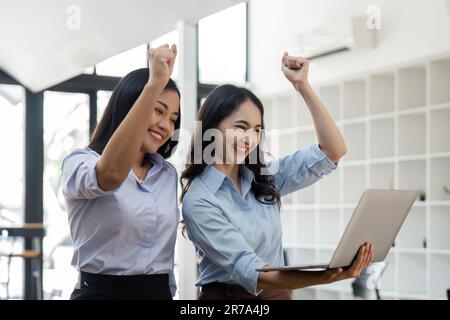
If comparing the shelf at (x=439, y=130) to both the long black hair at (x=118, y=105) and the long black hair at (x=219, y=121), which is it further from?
the long black hair at (x=118, y=105)

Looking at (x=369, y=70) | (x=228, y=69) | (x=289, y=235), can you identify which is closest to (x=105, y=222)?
(x=369, y=70)

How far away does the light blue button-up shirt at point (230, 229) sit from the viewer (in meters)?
1.44

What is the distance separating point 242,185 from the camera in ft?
5.32

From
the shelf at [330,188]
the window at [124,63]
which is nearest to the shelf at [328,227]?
the shelf at [330,188]

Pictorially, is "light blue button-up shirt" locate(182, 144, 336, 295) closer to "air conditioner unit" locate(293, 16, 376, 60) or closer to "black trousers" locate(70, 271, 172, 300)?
"black trousers" locate(70, 271, 172, 300)

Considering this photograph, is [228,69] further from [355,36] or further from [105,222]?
[105,222]

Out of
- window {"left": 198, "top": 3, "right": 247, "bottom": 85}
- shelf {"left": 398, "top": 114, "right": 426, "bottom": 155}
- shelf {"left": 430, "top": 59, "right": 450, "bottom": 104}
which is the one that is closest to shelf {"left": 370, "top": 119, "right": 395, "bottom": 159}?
shelf {"left": 398, "top": 114, "right": 426, "bottom": 155}

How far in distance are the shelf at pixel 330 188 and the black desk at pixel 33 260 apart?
8.20ft

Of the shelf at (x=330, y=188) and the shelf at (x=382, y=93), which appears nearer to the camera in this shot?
the shelf at (x=382, y=93)

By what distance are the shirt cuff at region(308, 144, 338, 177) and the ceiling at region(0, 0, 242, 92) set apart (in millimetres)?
2596

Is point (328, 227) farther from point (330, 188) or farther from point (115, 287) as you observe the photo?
point (115, 287)

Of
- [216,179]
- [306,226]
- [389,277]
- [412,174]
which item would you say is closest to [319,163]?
[216,179]

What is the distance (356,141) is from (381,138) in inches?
13.8

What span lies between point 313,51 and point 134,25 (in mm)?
2196
